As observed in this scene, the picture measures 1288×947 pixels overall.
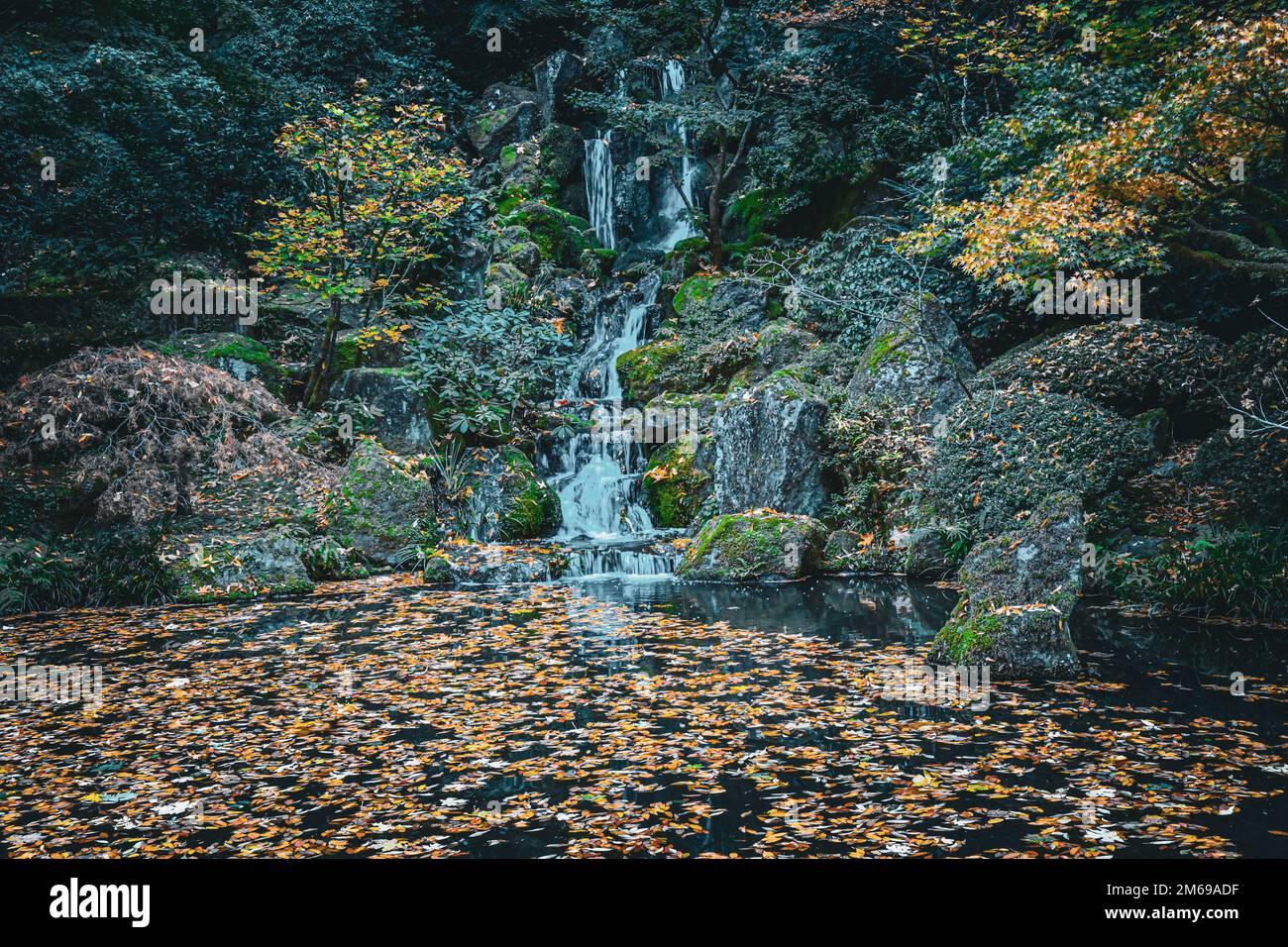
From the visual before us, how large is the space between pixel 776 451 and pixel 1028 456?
187 inches

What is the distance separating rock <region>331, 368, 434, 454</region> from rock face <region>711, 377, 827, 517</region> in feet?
20.7

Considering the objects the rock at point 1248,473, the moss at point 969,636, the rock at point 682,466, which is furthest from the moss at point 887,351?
the moss at point 969,636

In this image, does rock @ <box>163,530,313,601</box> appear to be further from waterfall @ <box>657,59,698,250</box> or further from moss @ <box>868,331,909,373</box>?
waterfall @ <box>657,59,698,250</box>

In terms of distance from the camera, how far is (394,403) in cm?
1652

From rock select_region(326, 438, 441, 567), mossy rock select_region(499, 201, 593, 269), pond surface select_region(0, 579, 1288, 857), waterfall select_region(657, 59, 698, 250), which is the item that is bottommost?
pond surface select_region(0, 579, 1288, 857)

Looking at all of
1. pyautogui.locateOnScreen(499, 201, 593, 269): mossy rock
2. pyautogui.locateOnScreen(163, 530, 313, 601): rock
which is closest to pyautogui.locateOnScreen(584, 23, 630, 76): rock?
pyautogui.locateOnScreen(499, 201, 593, 269): mossy rock

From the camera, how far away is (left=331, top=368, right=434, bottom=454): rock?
16453 mm

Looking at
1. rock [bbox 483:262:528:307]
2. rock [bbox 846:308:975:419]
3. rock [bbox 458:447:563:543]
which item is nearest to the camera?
rock [bbox 846:308:975:419]

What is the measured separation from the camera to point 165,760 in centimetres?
572

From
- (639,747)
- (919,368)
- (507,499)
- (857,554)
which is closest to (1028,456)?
(857,554)

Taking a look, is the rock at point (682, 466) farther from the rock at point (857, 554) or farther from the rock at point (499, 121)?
the rock at point (499, 121)

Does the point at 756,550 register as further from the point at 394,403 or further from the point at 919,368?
the point at 394,403

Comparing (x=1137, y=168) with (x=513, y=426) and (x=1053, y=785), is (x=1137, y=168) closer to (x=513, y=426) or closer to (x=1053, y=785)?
(x=1053, y=785)

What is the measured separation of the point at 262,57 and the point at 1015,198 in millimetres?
20089
